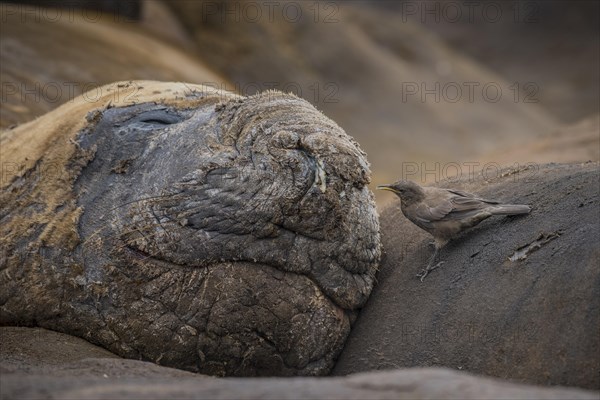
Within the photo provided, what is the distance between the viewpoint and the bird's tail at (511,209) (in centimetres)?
438

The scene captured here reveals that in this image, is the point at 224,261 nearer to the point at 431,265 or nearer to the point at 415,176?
the point at 431,265

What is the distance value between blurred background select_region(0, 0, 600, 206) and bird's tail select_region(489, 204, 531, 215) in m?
2.75

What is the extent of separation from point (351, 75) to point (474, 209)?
8712 mm

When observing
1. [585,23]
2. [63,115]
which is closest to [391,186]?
[63,115]

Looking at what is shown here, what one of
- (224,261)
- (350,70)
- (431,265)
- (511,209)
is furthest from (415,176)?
(224,261)

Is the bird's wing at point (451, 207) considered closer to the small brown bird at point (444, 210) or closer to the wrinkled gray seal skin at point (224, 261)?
the small brown bird at point (444, 210)

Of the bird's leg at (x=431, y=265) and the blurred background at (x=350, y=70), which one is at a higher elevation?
the blurred background at (x=350, y=70)

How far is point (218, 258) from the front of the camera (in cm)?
432

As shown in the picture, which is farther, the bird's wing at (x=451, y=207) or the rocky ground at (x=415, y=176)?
the bird's wing at (x=451, y=207)

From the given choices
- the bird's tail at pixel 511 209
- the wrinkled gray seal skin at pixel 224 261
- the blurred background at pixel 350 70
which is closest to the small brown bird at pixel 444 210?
the bird's tail at pixel 511 209

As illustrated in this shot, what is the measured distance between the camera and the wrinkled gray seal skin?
14.2 ft

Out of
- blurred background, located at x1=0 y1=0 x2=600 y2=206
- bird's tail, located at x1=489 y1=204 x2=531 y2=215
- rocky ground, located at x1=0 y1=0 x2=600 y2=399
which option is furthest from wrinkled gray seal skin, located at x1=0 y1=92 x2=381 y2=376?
blurred background, located at x1=0 y1=0 x2=600 y2=206

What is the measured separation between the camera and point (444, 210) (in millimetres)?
4512

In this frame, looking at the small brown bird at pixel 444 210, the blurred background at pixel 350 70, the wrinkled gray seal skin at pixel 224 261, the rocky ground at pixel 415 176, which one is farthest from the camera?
the blurred background at pixel 350 70
